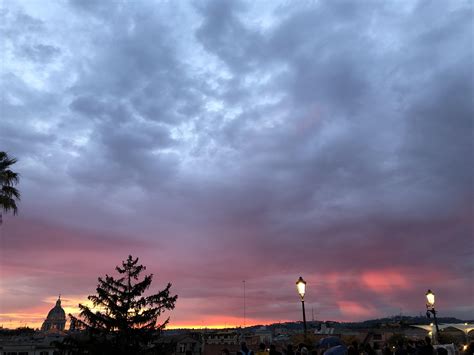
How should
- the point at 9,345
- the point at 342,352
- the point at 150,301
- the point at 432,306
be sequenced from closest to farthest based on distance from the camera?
the point at 342,352 → the point at 432,306 → the point at 150,301 → the point at 9,345

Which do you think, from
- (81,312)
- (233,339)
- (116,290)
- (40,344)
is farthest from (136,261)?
(233,339)

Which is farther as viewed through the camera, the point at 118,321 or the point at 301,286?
the point at 118,321

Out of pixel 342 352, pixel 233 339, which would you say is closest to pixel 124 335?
pixel 342 352

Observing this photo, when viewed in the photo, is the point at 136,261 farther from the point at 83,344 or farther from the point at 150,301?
the point at 83,344

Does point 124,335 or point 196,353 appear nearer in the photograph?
point 124,335

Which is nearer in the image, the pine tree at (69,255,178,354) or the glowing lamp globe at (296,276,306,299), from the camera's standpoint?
the glowing lamp globe at (296,276,306,299)

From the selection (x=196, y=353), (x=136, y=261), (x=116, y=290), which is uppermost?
(x=136, y=261)

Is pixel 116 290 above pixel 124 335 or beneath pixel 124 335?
above

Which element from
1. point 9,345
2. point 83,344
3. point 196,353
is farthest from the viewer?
point 196,353

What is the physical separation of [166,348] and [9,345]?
186 feet

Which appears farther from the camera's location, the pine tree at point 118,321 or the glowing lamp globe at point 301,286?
the pine tree at point 118,321

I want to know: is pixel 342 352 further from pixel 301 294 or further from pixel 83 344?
pixel 83 344

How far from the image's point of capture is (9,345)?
86.9 m

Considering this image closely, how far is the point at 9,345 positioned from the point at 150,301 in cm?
5565
